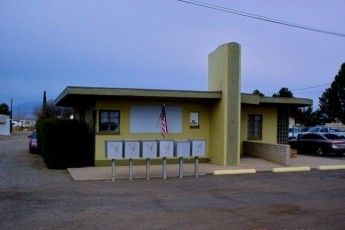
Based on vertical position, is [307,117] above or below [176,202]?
above

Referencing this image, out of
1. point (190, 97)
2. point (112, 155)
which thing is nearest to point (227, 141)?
point (190, 97)

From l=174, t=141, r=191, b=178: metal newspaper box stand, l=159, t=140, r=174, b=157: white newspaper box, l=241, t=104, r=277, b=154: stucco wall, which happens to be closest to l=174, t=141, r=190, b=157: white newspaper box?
l=174, t=141, r=191, b=178: metal newspaper box stand

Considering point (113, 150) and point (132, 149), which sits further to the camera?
point (132, 149)

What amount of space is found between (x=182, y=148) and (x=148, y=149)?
1.33 metres

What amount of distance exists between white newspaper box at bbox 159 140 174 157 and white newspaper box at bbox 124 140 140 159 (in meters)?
0.86

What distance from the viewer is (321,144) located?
1069 inches

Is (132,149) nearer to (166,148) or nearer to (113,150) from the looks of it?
(113,150)

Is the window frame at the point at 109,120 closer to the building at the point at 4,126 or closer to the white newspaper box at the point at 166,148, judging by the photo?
the white newspaper box at the point at 166,148

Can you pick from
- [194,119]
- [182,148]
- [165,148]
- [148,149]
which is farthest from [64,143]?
[194,119]

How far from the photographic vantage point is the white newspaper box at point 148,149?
1548cm

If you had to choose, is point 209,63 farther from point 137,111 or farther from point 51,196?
point 51,196

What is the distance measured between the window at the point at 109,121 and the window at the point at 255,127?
7812 millimetres

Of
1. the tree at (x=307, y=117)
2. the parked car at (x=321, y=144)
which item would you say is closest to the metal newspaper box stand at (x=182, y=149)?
the parked car at (x=321, y=144)

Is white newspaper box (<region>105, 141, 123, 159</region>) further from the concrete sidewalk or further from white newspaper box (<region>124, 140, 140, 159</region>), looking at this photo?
the concrete sidewalk
